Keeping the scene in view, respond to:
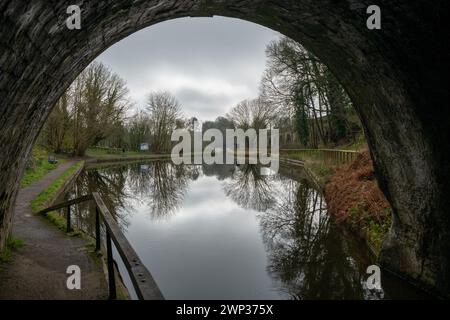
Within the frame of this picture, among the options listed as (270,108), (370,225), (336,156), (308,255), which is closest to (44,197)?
(308,255)

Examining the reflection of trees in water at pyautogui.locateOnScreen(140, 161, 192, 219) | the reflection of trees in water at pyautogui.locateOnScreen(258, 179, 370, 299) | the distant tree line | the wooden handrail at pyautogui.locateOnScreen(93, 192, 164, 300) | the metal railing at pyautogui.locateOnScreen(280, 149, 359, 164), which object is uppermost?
the distant tree line

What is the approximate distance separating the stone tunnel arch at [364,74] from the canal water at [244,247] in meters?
1.20

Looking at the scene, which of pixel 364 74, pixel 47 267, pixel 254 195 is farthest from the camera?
pixel 254 195

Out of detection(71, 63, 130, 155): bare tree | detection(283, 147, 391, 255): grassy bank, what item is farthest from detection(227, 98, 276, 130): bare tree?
detection(283, 147, 391, 255): grassy bank

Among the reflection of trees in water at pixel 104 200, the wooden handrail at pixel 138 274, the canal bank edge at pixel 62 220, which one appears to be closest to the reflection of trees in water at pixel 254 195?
the reflection of trees in water at pixel 104 200

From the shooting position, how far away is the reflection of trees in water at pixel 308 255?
5.07 m

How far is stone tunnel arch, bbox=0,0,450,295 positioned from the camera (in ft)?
7.80

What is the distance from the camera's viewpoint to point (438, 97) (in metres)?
3.47

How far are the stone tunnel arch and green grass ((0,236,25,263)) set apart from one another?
25 centimetres

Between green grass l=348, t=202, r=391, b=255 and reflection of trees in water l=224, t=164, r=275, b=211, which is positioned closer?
green grass l=348, t=202, r=391, b=255

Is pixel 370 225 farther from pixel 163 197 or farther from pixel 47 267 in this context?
pixel 163 197

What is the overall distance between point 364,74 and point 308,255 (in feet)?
13.9

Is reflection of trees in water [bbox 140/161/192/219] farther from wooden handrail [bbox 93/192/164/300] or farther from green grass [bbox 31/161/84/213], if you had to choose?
wooden handrail [bbox 93/192/164/300]

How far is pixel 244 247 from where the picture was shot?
748 centimetres
